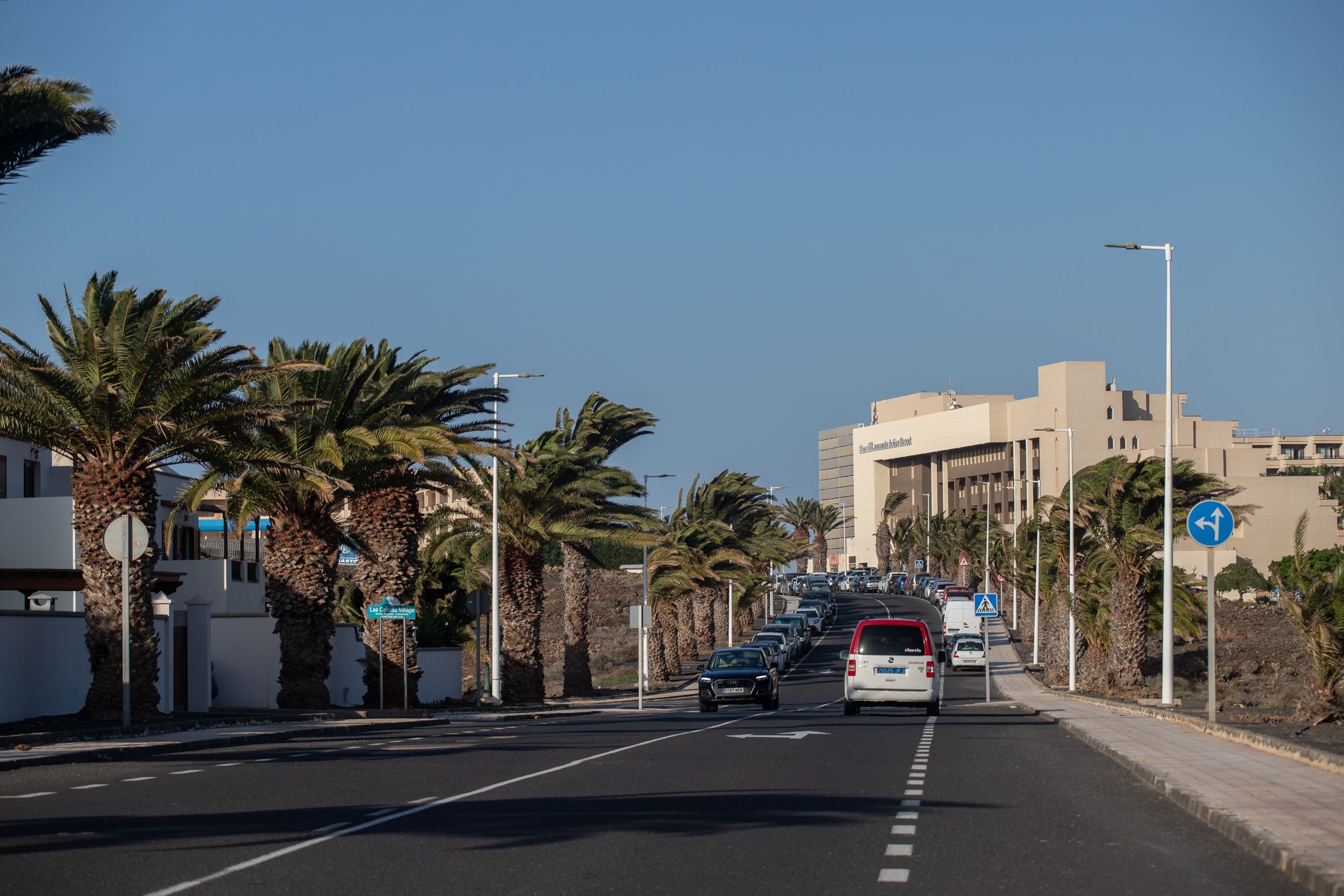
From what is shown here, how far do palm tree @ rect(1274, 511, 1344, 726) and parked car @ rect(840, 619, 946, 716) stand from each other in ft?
24.2

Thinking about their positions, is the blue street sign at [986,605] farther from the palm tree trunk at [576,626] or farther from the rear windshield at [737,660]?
the palm tree trunk at [576,626]

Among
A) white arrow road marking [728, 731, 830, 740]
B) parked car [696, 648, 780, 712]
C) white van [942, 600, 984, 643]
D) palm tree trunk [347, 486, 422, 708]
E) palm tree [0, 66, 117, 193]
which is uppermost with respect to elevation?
palm tree [0, 66, 117, 193]

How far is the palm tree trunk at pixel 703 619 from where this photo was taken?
69688 mm

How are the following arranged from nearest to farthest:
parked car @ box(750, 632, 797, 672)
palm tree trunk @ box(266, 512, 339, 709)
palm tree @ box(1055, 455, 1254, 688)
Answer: palm tree trunk @ box(266, 512, 339, 709) → palm tree @ box(1055, 455, 1254, 688) → parked car @ box(750, 632, 797, 672)

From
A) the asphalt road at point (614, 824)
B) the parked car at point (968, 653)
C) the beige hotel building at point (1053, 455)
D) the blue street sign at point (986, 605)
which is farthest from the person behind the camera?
the beige hotel building at point (1053, 455)

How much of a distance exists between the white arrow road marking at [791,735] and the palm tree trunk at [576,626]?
23.1m

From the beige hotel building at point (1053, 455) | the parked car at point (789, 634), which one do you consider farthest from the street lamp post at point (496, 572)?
the beige hotel building at point (1053, 455)

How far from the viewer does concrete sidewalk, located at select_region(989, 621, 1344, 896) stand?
359 inches

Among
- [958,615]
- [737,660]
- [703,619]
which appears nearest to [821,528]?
[703,619]

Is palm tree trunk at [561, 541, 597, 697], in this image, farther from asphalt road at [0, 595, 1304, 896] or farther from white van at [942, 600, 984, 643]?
white van at [942, 600, 984, 643]

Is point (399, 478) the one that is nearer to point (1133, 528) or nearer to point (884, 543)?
point (1133, 528)

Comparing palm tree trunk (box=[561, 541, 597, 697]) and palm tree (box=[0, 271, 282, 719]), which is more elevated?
palm tree (box=[0, 271, 282, 719])

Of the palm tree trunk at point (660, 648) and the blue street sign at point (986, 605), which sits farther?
the palm tree trunk at point (660, 648)

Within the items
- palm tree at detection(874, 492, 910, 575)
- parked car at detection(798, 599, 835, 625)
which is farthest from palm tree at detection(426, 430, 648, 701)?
palm tree at detection(874, 492, 910, 575)
